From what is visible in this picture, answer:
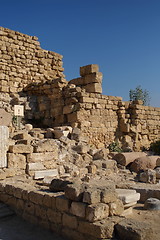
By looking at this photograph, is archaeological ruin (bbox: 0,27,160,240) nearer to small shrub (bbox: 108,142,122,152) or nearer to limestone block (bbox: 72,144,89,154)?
limestone block (bbox: 72,144,89,154)

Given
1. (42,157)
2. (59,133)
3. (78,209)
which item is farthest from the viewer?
(59,133)

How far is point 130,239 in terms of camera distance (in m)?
3.52

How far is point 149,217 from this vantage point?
4.50m

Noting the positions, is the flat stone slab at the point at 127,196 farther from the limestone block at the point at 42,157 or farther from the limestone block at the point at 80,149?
the limestone block at the point at 80,149

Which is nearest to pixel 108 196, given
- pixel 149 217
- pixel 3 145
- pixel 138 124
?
pixel 149 217

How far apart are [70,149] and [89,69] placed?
4.31 metres

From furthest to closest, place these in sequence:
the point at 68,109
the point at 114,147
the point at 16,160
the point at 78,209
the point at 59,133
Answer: the point at 114,147, the point at 68,109, the point at 59,133, the point at 16,160, the point at 78,209

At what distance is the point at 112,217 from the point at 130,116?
880 centimetres

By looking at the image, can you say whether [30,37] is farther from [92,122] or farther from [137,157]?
[137,157]

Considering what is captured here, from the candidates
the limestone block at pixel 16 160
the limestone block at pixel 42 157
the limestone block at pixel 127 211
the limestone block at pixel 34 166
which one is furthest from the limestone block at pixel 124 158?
the limestone block at pixel 127 211

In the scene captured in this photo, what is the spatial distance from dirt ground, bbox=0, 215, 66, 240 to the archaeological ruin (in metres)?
0.14

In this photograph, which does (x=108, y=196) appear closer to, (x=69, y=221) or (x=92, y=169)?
(x=69, y=221)

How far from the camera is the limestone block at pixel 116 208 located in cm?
402

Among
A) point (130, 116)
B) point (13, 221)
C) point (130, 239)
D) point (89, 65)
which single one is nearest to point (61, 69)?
point (89, 65)
